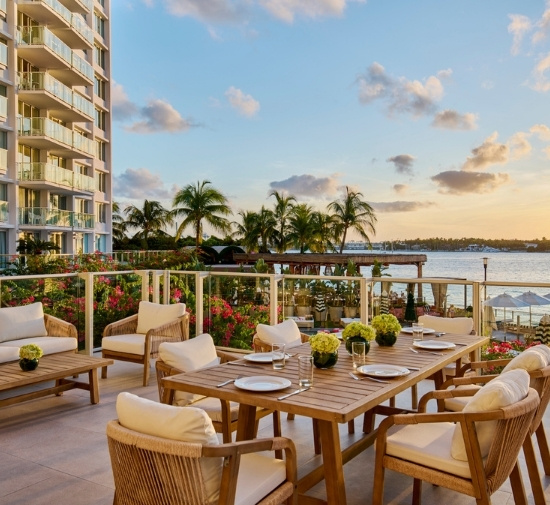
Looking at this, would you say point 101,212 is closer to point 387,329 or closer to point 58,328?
point 58,328

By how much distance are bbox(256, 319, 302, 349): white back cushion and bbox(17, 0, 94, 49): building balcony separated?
70.4ft

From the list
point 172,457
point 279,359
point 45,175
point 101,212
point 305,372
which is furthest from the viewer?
point 101,212

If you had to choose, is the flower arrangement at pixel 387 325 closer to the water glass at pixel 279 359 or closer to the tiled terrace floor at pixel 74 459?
the tiled terrace floor at pixel 74 459

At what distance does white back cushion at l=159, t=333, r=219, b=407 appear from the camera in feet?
11.4

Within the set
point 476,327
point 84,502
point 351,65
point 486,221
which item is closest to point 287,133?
point 351,65

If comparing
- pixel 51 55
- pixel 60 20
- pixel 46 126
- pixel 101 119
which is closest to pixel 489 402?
pixel 46 126

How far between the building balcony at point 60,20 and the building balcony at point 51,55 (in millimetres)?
688

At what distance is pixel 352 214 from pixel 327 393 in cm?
3195

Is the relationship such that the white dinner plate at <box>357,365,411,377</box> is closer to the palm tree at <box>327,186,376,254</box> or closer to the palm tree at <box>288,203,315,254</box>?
Result: the palm tree at <box>288,203,315,254</box>

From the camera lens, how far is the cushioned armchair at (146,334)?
5.88 meters

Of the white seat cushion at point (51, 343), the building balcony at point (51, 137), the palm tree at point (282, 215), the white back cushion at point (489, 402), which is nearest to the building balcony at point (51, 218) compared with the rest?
the building balcony at point (51, 137)

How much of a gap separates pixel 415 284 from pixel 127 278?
12.6ft

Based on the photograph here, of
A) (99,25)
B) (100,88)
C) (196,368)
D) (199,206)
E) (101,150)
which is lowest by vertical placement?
(196,368)

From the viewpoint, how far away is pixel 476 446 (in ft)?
7.80
